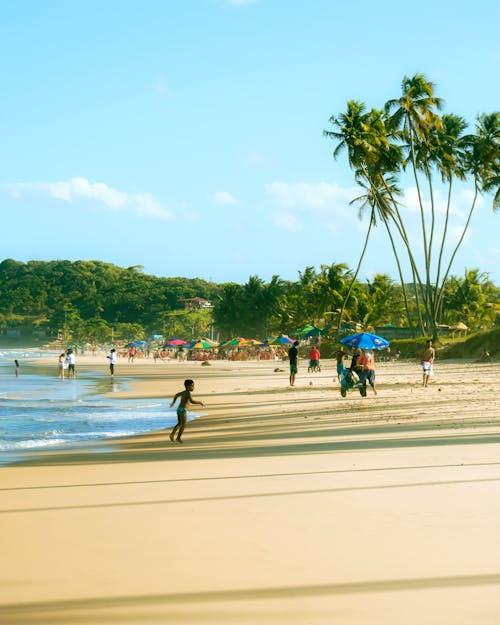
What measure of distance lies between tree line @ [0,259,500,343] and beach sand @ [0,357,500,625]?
38808 millimetres

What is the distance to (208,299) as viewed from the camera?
17938 cm

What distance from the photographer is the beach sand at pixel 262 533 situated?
4215 millimetres

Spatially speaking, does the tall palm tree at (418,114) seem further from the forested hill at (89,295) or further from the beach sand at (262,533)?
the forested hill at (89,295)

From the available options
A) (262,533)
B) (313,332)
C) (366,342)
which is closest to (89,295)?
(313,332)

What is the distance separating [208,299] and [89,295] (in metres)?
27.8

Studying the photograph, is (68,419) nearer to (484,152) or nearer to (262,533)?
(262,533)

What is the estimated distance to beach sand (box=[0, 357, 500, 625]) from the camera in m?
4.21

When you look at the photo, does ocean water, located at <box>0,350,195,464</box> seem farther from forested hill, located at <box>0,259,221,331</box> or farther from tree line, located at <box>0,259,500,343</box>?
forested hill, located at <box>0,259,221,331</box>

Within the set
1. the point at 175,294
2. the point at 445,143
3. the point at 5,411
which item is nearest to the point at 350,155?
the point at 445,143

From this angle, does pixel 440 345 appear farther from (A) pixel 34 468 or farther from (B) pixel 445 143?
(A) pixel 34 468

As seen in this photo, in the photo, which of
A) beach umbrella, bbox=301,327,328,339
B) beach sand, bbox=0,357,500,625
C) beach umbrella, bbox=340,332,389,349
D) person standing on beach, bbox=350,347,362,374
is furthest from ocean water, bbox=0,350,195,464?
beach umbrella, bbox=301,327,328,339

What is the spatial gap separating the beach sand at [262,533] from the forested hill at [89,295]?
153 m

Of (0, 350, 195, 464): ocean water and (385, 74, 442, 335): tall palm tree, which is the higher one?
(385, 74, 442, 335): tall palm tree

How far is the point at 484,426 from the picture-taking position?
1238cm
